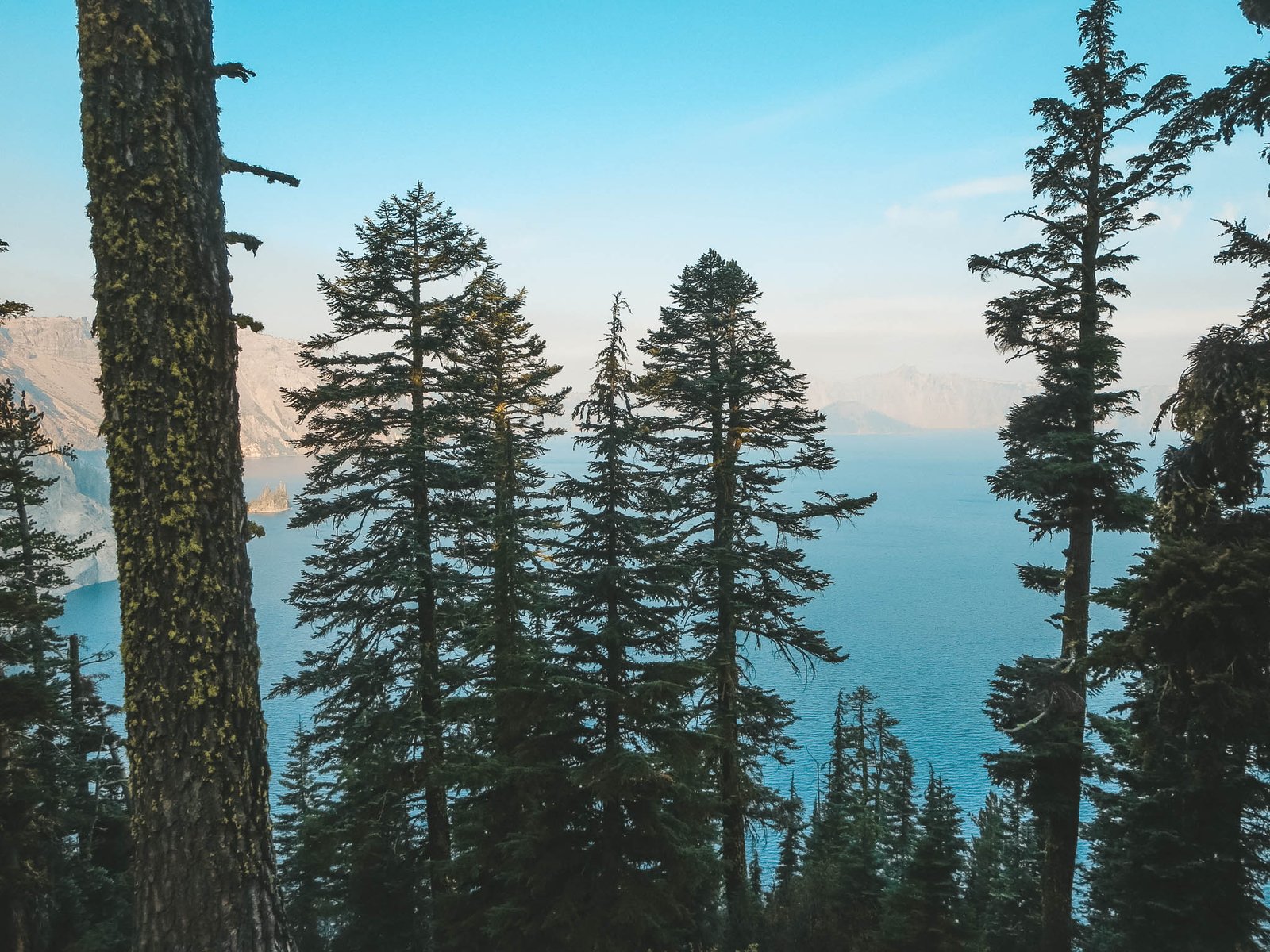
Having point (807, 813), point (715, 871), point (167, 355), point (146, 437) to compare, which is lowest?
point (807, 813)

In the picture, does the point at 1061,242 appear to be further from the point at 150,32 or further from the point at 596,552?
the point at 150,32

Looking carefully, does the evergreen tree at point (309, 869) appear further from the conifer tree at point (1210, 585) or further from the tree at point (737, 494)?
the conifer tree at point (1210, 585)

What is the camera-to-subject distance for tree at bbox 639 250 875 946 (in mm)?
11344

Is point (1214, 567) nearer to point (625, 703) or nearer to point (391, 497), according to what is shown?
point (625, 703)

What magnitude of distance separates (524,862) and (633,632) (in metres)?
2.79

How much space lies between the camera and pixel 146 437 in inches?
141

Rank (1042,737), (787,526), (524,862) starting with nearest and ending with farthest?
1. (524,862)
2. (1042,737)
3. (787,526)

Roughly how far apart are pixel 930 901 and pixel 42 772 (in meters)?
14.7

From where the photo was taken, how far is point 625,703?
7.18 m

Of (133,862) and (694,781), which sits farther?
(694,781)

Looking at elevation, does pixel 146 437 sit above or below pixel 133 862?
above

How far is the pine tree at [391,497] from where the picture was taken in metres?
10.9

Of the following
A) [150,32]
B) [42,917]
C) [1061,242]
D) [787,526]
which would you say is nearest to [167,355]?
[150,32]

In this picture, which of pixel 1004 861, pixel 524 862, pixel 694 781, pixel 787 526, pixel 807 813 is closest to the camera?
pixel 524 862
